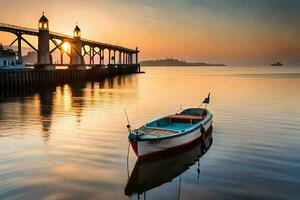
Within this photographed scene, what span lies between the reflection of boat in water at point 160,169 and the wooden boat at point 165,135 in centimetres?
46

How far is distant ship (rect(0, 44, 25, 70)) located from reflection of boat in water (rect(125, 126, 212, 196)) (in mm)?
62041

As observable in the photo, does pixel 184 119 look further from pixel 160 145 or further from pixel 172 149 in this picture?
pixel 160 145

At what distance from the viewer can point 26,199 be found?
13.6 m

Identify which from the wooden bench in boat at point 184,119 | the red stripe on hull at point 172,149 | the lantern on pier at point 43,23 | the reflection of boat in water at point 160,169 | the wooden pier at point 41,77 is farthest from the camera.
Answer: the lantern on pier at point 43,23

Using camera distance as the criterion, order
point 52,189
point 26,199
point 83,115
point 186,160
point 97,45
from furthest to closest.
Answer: point 97,45 < point 83,115 < point 186,160 < point 52,189 < point 26,199

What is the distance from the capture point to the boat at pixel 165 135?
1808 centimetres

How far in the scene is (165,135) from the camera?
62.6ft

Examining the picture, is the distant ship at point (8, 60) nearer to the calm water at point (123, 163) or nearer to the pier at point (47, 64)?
the pier at point (47, 64)

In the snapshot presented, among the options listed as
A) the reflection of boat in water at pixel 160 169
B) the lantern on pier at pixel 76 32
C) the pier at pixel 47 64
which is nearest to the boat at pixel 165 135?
the reflection of boat in water at pixel 160 169

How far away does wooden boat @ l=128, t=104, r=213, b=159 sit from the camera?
59.3ft

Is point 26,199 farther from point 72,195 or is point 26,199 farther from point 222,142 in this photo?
point 222,142

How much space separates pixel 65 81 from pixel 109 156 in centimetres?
8123

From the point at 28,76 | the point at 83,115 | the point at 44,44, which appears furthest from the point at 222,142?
the point at 44,44

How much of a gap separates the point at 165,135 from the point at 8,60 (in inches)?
2642
